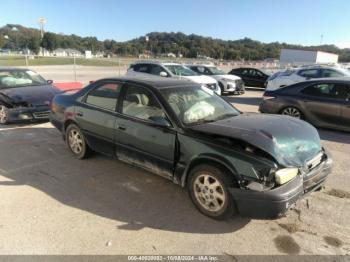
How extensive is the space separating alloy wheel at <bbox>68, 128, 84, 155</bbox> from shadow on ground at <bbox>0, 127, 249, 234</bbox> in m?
0.18

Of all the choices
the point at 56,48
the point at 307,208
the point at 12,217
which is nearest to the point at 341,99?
the point at 307,208

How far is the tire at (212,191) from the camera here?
353 cm

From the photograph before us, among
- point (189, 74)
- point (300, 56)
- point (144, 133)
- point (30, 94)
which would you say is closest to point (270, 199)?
point (144, 133)

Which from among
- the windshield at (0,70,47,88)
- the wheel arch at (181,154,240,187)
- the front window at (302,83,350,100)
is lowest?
the wheel arch at (181,154,240,187)

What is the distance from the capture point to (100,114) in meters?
5.16

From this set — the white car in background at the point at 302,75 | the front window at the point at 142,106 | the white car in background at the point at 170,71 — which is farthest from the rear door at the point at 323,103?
the white car in background at the point at 170,71

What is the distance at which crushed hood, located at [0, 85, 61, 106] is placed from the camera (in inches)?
329

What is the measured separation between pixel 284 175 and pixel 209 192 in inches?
33.8

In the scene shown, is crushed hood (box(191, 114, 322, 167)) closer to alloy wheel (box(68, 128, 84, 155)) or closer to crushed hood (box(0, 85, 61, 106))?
alloy wheel (box(68, 128, 84, 155))

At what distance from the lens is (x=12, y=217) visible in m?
3.84

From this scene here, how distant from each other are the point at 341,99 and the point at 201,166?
17.9ft

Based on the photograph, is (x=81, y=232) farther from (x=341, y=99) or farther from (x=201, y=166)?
(x=341, y=99)

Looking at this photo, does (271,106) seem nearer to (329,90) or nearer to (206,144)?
(329,90)

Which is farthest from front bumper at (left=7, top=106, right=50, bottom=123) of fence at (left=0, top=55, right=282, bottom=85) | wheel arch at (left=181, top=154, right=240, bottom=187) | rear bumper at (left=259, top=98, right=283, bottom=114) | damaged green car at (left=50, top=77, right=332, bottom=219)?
fence at (left=0, top=55, right=282, bottom=85)
